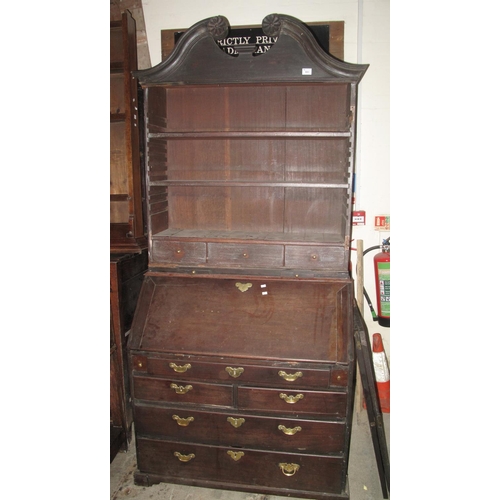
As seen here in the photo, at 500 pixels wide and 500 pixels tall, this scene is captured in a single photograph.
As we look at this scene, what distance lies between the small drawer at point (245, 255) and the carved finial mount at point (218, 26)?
3.86ft

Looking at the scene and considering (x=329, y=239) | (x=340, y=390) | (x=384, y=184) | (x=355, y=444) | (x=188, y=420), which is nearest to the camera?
(x=340, y=390)

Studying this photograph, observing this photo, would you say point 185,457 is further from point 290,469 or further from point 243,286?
point 243,286

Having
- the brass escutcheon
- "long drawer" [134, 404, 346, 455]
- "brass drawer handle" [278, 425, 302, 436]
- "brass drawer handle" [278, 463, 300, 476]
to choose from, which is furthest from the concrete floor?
the brass escutcheon

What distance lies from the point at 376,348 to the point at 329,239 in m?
0.98

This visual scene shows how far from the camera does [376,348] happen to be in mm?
2684

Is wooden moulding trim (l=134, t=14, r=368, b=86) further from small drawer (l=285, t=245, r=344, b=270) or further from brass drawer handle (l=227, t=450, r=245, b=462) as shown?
brass drawer handle (l=227, t=450, r=245, b=462)

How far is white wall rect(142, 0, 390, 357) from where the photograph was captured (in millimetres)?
2408

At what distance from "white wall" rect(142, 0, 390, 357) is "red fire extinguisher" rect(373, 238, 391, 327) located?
12 cm

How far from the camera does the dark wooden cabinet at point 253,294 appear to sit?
191 cm

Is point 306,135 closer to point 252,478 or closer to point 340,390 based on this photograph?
point 340,390

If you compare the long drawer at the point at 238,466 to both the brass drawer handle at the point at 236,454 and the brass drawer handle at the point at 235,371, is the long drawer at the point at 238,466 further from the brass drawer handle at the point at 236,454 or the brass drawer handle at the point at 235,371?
the brass drawer handle at the point at 235,371

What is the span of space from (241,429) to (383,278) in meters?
1.38

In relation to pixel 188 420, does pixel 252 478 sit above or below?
below

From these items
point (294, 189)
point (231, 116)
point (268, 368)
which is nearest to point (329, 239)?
point (294, 189)
